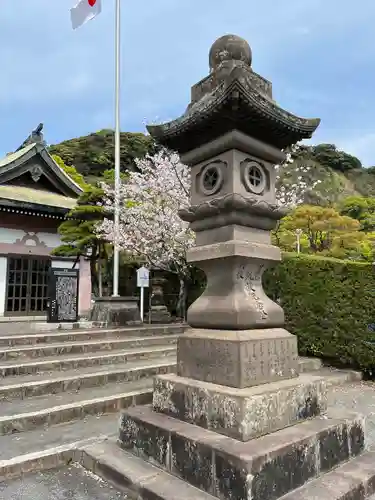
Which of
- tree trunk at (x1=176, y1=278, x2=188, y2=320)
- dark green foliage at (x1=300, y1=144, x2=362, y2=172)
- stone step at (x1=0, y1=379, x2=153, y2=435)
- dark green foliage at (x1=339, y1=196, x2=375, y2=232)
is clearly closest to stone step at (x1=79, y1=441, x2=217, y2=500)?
stone step at (x1=0, y1=379, x2=153, y2=435)

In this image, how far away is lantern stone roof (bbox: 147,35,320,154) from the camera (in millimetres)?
3414

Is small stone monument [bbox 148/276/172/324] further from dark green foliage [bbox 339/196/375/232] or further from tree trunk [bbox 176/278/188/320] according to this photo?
dark green foliage [bbox 339/196/375/232]

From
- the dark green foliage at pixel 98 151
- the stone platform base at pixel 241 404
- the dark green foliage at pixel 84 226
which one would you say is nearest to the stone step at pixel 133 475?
the stone platform base at pixel 241 404

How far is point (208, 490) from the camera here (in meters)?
2.83

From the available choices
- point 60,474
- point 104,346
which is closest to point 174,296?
point 104,346

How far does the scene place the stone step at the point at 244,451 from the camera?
266 cm

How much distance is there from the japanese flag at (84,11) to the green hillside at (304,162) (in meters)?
20.7

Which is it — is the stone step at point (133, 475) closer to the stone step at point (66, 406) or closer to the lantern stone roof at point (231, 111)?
the stone step at point (66, 406)

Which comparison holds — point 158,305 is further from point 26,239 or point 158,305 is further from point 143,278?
point 26,239

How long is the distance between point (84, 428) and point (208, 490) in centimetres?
229

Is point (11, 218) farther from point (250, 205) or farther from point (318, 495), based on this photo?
point (318, 495)

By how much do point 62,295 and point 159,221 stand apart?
13.6 feet

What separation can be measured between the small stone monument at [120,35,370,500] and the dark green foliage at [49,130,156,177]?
119 ft

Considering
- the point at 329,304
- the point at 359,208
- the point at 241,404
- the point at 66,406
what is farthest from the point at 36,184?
the point at 359,208
